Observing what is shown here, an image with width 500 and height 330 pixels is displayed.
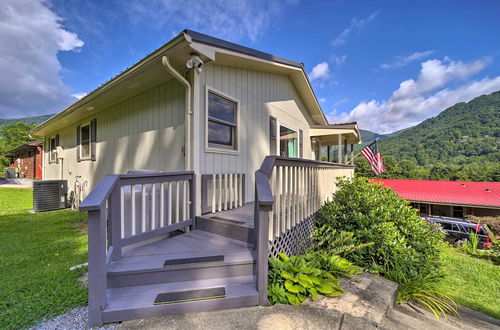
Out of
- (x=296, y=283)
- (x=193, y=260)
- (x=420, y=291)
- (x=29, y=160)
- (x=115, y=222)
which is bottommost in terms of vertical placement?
(x=420, y=291)

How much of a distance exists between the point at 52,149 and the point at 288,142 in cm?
1093

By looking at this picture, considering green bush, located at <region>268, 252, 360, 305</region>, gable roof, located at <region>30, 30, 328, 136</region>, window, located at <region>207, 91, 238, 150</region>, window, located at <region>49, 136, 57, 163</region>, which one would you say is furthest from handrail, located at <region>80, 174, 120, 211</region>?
window, located at <region>49, 136, 57, 163</region>

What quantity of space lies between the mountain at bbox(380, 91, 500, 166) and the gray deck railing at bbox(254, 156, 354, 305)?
53.0m

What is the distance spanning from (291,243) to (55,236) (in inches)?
191

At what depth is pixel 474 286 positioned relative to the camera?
3.72 metres

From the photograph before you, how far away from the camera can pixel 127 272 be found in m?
2.06

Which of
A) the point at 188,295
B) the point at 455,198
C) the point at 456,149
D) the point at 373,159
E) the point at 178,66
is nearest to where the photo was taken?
the point at 188,295

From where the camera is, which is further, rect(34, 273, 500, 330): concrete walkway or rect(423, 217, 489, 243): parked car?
rect(423, 217, 489, 243): parked car

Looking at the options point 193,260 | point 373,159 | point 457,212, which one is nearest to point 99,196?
point 193,260

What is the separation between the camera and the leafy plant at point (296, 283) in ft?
6.88

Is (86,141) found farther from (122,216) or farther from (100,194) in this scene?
(100,194)

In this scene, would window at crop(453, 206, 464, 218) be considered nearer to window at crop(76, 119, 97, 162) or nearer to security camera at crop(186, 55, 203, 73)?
security camera at crop(186, 55, 203, 73)

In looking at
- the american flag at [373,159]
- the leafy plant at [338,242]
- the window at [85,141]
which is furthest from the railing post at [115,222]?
the american flag at [373,159]

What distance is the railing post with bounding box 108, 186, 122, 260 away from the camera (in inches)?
89.6
